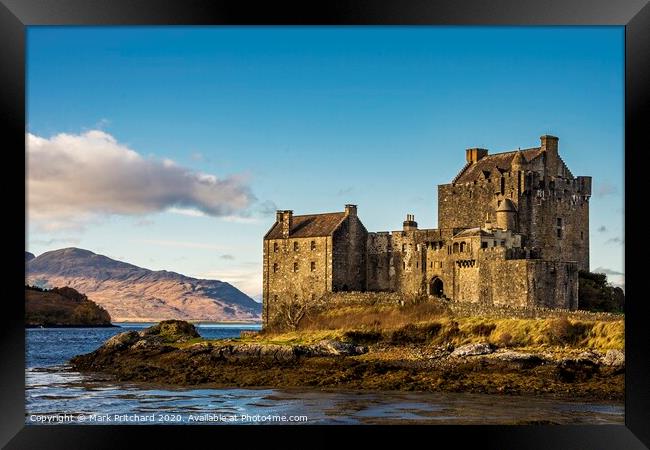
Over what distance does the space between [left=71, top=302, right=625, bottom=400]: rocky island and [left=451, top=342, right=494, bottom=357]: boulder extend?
43 millimetres

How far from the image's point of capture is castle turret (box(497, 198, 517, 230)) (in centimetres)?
4369

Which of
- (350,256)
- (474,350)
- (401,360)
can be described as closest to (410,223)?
(350,256)

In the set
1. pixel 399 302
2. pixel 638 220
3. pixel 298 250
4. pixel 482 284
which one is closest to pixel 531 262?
pixel 482 284

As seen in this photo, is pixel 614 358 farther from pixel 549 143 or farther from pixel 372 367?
pixel 549 143

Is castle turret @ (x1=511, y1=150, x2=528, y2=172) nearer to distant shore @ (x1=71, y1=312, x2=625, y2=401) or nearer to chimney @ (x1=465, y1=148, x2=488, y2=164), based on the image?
chimney @ (x1=465, y1=148, x2=488, y2=164)

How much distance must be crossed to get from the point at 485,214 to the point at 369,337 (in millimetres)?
9810

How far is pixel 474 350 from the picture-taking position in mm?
33844

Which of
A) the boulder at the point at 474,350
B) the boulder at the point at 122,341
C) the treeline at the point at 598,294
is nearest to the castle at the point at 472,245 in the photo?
the treeline at the point at 598,294

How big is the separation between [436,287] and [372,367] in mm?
13020

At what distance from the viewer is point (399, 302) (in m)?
43.0
